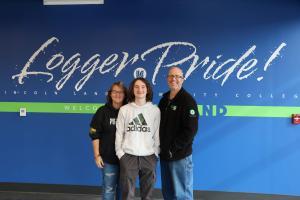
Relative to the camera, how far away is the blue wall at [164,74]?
335 centimetres

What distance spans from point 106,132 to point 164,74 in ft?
4.17

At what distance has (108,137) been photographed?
97.6 inches

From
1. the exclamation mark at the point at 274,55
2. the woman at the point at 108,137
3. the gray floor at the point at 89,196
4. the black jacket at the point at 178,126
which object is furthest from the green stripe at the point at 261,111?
the woman at the point at 108,137

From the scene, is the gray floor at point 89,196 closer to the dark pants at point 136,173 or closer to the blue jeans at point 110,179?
the blue jeans at point 110,179

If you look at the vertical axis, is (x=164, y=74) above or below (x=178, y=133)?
above

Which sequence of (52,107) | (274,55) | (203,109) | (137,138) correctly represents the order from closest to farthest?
(137,138)
(274,55)
(203,109)
(52,107)

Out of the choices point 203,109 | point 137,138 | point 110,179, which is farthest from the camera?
point 203,109

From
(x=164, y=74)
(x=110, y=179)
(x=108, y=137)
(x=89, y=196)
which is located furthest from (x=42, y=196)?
(x=164, y=74)

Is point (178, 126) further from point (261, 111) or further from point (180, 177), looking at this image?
point (261, 111)

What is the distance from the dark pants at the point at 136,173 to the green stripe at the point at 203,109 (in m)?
1.25

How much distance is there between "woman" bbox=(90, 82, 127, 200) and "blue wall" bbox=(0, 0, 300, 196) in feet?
3.44

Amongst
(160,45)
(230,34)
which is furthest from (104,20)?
(230,34)

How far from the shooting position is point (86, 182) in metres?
3.65

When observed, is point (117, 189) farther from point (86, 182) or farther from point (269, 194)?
point (269, 194)
